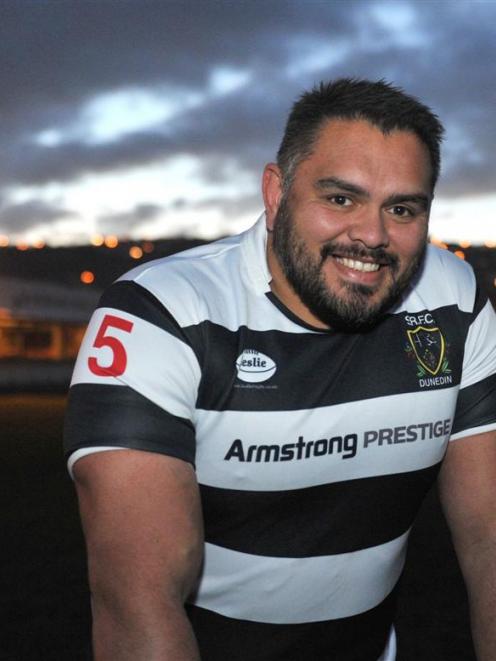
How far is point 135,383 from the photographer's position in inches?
70.5

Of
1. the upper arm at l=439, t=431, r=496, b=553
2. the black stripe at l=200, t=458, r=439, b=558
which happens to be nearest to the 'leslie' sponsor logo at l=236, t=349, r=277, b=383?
the black stripe at l=200, t=458, r=439, b=558

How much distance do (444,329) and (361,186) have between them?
0.52 metres

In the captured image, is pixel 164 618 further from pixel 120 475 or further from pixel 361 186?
pixel 361 186

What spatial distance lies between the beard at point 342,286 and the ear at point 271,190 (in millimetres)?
127

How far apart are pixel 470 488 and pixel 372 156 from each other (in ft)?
2.91

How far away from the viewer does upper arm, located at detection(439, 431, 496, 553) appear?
2201 mm

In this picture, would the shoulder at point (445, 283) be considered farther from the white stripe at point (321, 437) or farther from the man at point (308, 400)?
the white stripe at point (321, 437)

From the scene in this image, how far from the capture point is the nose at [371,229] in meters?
2.03

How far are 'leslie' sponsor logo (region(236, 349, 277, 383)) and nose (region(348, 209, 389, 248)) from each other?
14.1 inches

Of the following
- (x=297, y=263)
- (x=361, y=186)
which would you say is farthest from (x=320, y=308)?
(x=361, y=186)

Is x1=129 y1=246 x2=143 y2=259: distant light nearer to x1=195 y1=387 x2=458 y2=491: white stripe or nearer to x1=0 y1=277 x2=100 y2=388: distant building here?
x1=0 y1=277 x2=100 y2=388: distant building

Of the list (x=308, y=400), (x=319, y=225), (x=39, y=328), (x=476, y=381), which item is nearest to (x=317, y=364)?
(x=308, y=400)

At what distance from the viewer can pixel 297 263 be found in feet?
7.13

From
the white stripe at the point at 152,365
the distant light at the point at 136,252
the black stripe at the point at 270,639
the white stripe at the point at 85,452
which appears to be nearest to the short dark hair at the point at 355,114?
the white stripe at the point at 152,365
